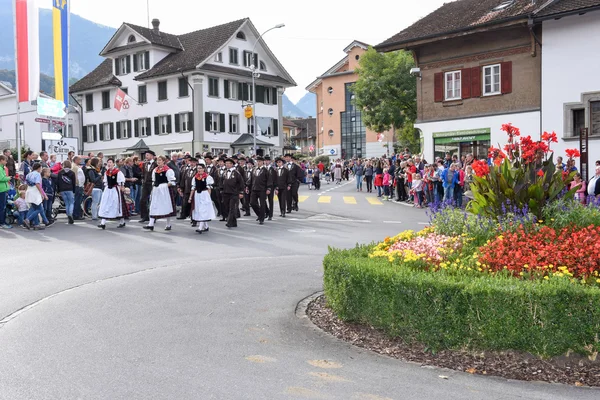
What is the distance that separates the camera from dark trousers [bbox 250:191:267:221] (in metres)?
18.8

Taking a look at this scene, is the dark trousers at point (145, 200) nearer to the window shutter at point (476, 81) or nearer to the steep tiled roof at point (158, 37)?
the window shutter at point (476, 81)

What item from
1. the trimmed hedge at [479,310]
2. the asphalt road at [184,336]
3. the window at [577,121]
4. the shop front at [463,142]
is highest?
the window at [577,121]

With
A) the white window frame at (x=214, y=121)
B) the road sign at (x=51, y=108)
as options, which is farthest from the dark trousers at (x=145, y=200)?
the white window frame at (x=214, y=121)

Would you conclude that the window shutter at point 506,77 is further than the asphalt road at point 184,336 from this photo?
Yes

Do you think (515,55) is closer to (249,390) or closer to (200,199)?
(200,199)

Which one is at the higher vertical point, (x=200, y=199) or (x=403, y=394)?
(x=200, y=199)

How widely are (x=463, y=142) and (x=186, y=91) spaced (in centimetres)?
2664

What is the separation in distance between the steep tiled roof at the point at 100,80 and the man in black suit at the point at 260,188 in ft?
135

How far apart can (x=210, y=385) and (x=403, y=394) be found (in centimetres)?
154

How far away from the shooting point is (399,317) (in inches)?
240

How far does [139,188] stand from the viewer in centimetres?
2166

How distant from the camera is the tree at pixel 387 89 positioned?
50.0m

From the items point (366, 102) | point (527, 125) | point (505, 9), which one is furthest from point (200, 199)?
point (366, 102)

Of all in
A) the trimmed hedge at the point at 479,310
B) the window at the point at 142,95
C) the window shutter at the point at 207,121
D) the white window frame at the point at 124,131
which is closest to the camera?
the trimmed hedge at the point at 479,310
